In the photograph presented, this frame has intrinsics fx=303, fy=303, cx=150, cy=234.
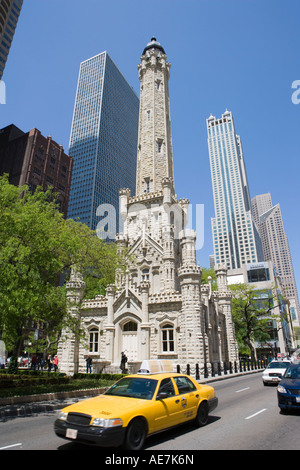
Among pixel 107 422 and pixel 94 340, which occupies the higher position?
pixel 94 340

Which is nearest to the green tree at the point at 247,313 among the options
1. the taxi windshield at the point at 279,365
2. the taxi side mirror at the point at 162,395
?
the taxi windshield at the point at 279,365

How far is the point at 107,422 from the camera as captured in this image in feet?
18.7

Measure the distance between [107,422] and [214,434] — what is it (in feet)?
9.81

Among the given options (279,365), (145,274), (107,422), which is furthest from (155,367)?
(145,274)

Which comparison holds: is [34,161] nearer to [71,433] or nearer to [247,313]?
[247,313]

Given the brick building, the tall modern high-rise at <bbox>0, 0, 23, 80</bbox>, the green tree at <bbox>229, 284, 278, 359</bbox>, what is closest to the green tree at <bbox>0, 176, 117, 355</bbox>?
the green tree at <bbox>229, 284, 278, 359</bbox>

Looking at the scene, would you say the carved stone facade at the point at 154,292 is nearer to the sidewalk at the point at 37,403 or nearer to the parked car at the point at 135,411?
the sidewalk at the point at 37,403

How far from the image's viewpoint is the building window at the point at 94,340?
28.2 m

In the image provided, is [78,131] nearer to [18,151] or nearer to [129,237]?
[18,151]

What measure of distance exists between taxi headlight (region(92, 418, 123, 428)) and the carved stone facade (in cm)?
1123

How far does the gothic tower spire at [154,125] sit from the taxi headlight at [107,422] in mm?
31964

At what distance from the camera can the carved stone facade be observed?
25.0m

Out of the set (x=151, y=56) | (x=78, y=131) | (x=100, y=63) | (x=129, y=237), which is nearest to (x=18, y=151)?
(x=151, y=56)
